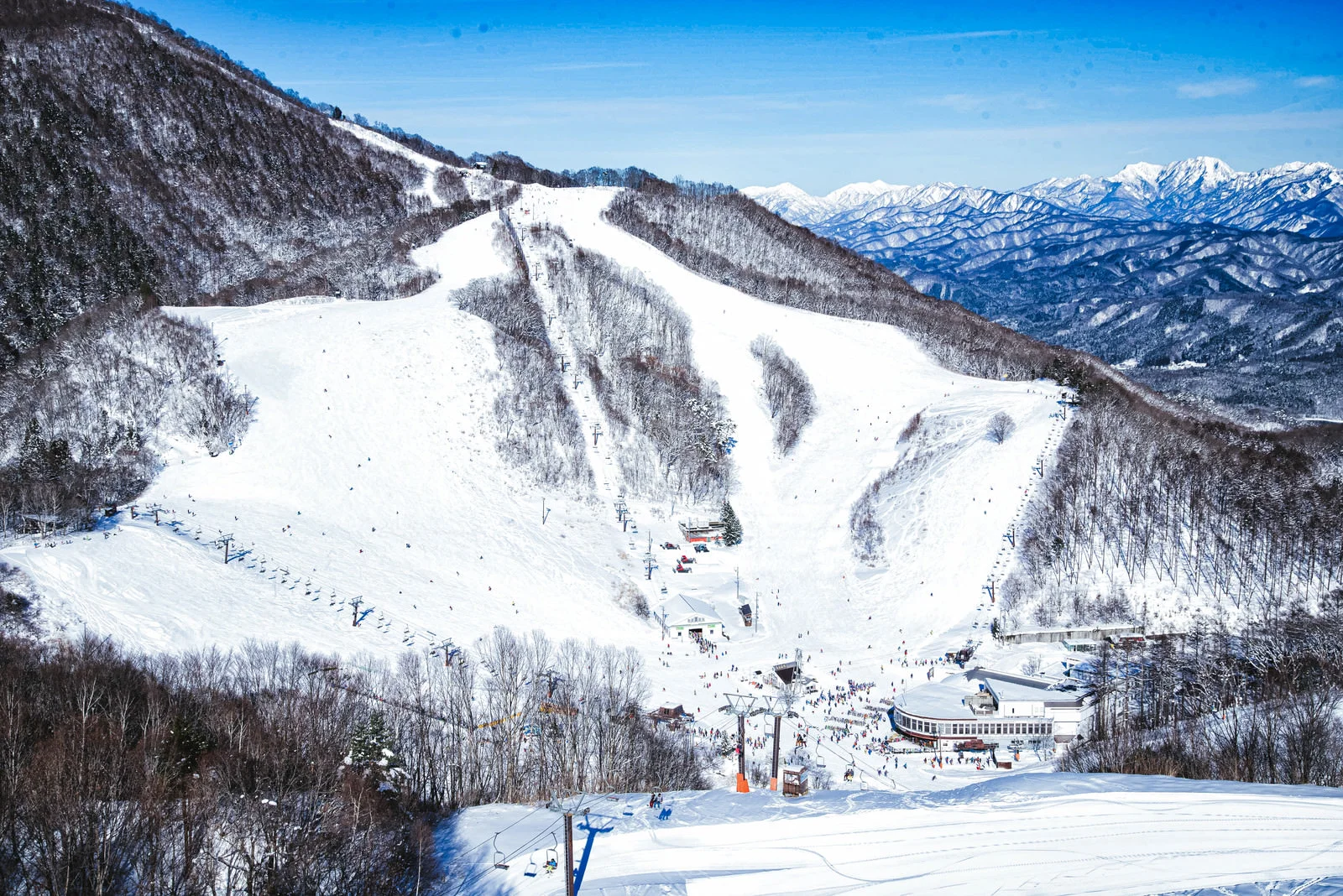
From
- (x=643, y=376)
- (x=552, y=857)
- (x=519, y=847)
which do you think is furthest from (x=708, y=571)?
(x=552, y=857)

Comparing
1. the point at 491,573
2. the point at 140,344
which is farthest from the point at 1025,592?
the point at 140,344

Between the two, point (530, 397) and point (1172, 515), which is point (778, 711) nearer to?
point (1172, 515)

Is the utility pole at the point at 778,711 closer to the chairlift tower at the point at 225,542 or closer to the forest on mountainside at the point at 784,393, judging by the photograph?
the chairlift tower at the point at 225,542

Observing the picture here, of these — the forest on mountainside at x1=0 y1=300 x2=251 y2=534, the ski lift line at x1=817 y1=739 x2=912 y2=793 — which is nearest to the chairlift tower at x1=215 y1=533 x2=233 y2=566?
the forest on mountainside at x1=0 y1=300 x2=251 y2=534

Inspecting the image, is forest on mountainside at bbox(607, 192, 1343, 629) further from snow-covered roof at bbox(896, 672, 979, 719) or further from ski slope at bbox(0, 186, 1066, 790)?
snow-covered roof at bbox(896, 672, 979, 719)

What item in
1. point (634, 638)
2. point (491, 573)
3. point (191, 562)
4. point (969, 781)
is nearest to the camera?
point (969, 781)

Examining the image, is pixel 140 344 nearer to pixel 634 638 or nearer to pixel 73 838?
pixel 634 638
